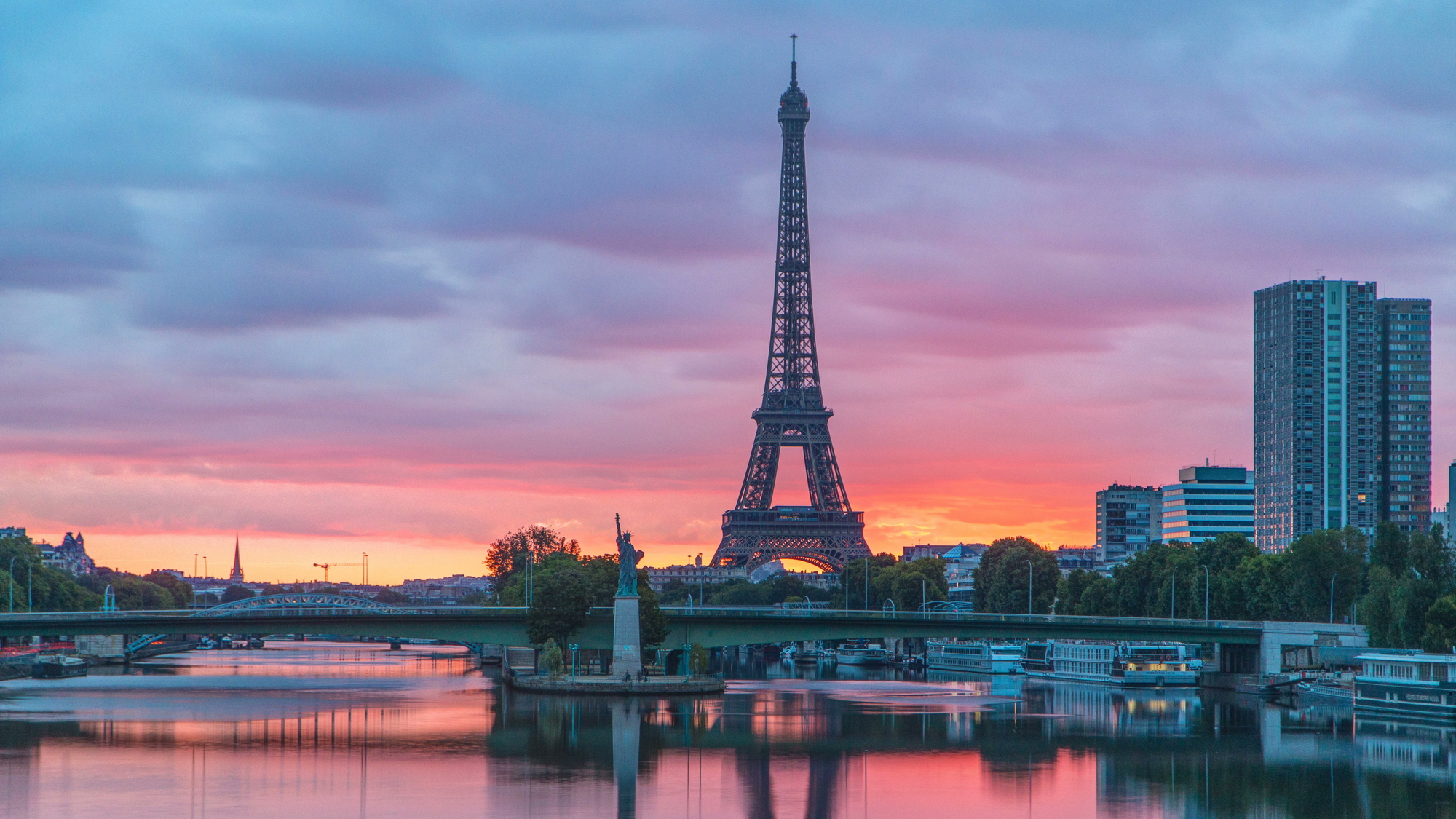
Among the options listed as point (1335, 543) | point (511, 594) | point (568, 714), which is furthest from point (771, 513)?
point (568, 714)

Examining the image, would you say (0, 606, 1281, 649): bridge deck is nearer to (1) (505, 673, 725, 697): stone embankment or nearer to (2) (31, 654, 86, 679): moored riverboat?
(1) (505, 673, 725, 697): stone embankment

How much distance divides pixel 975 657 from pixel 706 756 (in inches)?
2797

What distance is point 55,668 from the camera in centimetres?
12369

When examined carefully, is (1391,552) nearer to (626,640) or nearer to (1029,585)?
(1029,585)

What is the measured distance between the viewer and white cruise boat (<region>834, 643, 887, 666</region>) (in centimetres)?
14450

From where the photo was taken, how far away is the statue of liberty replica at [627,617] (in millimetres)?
93938

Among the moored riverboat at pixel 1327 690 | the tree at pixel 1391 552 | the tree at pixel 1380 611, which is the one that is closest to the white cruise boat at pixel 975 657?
the tree at pixel 1391 552

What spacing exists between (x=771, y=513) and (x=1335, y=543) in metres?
71.8

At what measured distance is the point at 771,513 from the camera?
18488 centimetres

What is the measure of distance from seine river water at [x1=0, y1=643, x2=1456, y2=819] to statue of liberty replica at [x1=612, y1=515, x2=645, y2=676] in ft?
15.4

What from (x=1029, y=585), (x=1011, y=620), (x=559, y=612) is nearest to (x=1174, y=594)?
(x=1011, y=620)

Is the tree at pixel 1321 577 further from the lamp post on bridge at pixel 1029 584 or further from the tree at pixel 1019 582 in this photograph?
the tree at pixel 1019 582

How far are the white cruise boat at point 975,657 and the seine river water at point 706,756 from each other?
2449 centimetres

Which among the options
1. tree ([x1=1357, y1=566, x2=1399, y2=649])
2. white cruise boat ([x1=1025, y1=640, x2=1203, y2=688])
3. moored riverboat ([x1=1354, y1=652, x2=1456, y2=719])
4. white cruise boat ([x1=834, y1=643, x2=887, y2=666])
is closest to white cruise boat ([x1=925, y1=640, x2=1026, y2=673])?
white cruise boat ([x1=1025, y1=640, x2=1203, y2=688])
